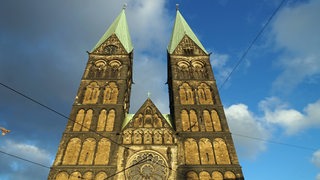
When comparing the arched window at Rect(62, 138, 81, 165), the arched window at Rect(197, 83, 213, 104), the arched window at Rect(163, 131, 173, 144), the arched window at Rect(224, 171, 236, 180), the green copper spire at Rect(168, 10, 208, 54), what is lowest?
the arched window at Rect(224, 171, 236, 180)

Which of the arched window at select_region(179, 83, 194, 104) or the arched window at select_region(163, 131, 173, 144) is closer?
the arched window at select_region(163, 131, 173, 144)

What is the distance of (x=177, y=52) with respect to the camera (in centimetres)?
2623

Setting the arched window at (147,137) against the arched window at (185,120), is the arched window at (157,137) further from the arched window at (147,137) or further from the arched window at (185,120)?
the arched window at (185,120)

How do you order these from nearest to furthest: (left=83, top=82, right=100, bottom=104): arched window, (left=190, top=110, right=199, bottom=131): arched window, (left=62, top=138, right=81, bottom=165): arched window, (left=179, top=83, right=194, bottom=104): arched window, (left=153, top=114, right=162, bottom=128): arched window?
(left=62, top=138, right=81, bottom=165): arched window, (left=190, top=110, right=199, bottom=131): arched window, (left=153, top=114, right=162, bottom=128): arched window, (left=83, top=82, right=100, bottom=104): arched window, (left=179, top=83, right=194, bottom=104): arched window

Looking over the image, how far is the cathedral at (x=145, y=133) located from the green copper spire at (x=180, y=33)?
9.17 feet

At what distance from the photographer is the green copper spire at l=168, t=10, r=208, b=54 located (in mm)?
27866

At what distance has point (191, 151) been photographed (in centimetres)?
1800

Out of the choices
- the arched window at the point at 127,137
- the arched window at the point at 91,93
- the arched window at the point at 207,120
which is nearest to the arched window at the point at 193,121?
the arched window at the point at 207,120

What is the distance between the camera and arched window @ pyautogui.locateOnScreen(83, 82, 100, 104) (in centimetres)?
2139

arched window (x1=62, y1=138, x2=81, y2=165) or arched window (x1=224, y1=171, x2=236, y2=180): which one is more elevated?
arched window (x1=62, y1=138, x2=81, y2=165)

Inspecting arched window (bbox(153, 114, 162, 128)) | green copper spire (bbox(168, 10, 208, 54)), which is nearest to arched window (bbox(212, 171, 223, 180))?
arched window (bbox(153, 114, 162, 128))

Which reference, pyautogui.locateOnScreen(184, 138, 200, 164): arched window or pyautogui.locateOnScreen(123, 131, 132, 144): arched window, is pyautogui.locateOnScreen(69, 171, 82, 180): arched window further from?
pyautogui.locateOnScreen(184, 138, 200, 164): arched window

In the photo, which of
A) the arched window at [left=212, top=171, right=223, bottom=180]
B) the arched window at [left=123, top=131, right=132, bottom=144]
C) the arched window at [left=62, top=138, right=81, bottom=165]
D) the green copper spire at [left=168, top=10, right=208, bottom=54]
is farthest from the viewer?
the green copper spire at [left=168, top=10, right=208, bottom=54]

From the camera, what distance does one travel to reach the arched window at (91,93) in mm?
21391
